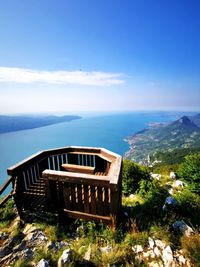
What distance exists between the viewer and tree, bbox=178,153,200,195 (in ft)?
26.3

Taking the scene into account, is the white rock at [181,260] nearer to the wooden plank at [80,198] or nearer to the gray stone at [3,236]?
the wooden plank at [80,198]

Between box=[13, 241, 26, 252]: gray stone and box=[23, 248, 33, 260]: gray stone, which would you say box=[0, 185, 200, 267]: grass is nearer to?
box=[23, 248, 33, 260]: gray stone

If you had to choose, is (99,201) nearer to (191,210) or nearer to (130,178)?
(191,210)

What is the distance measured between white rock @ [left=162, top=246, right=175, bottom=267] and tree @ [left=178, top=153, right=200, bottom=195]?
5.56 meters

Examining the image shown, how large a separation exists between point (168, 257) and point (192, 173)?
650cm

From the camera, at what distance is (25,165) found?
470 cm

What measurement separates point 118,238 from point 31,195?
2583 millimetres

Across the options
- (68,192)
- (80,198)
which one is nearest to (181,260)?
(80,198)

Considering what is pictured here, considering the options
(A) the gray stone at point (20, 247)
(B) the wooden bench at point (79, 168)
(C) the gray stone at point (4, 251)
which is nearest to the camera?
(C) the gray stone at point (4, 251)

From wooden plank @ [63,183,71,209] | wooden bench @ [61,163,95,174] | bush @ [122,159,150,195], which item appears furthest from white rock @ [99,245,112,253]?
bush @ [122,159,150,195]

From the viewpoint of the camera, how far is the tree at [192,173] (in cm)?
802

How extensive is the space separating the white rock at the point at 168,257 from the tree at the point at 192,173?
5.56 metres

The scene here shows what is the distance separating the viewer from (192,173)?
28.1 ft

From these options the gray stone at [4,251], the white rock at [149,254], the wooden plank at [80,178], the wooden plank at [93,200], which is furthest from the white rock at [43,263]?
the white rock at [149,254]
